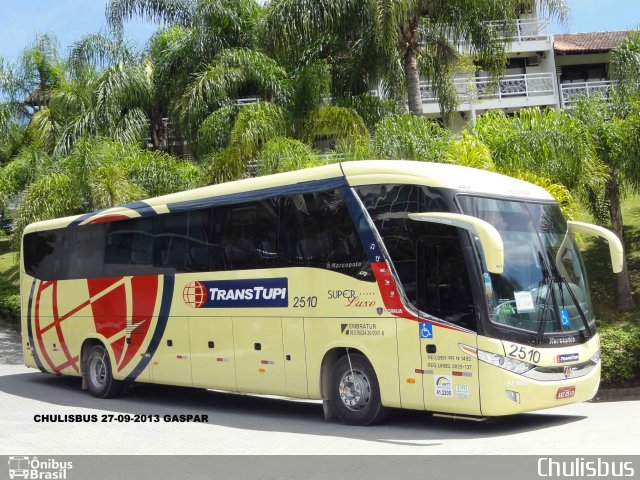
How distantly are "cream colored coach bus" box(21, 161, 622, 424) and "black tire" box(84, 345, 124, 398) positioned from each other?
1.04 m

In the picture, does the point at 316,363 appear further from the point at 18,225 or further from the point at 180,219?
the point at 18,225

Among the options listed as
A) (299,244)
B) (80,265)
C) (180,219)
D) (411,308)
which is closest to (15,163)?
(80,265)

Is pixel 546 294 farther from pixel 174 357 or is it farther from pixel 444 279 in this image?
pixel 174 357

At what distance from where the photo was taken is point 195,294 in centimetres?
1410

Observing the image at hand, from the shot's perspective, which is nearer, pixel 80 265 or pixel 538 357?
pixel 538 357

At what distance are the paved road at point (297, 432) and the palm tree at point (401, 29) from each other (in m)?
11.2

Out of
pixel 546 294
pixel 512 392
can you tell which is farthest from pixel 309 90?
pixel 512 392

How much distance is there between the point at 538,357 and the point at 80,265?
32.4 ft

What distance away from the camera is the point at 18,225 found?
81.3 ft

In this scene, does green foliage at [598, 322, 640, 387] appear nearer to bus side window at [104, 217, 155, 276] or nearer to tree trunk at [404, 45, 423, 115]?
bus side window at [104, 217, 155, 276]

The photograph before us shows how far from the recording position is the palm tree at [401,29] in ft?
74.4
